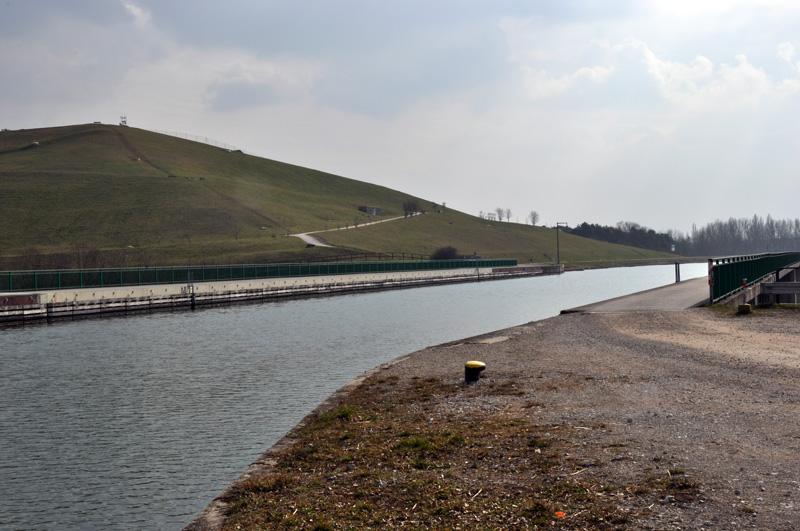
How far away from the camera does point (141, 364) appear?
26.3m

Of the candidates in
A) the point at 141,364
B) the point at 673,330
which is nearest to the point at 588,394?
the point at 673,330

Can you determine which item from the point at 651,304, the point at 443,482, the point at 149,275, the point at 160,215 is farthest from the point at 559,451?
the point at 160,215

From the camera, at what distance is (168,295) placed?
5581 cm

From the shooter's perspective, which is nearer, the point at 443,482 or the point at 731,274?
the point at 443,482

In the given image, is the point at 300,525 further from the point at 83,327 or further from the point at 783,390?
the point at 83,327

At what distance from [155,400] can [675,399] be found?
14308 millimetres

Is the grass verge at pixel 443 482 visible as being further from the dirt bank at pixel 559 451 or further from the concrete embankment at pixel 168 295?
the concrete embankment at pixel 168 295

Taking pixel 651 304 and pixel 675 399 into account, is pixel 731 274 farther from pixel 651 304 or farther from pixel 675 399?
pixel 675 399

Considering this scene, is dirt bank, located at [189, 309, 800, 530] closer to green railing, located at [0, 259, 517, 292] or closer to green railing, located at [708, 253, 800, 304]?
green railing, located at [708, 253, 800, 304]

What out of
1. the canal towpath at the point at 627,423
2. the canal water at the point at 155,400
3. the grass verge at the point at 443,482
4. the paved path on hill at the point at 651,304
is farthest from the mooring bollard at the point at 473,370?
the paved path on hill at the point at 651,304

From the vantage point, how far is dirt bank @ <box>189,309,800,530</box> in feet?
26.3

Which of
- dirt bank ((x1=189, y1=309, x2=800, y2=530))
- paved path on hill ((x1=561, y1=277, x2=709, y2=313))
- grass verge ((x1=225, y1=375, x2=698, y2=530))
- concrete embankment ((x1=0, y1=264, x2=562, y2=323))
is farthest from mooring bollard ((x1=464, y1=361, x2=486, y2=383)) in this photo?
concrete embankment ((x1=0, y1=264, x2=562, y2=323))

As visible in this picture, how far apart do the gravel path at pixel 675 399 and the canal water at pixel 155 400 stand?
472 cm

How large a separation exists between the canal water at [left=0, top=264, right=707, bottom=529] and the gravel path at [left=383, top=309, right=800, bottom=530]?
15.5 feet
